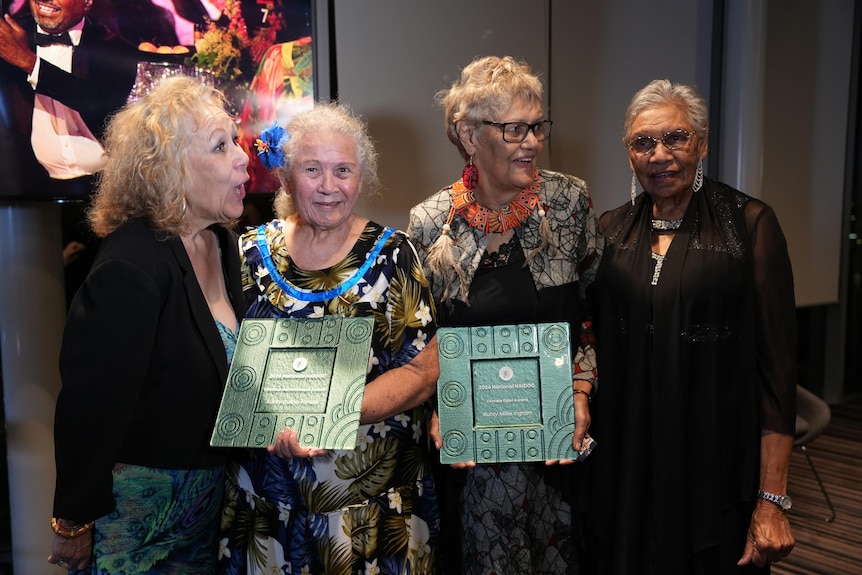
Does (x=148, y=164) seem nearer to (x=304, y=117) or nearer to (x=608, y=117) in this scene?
(x=304, y=117)

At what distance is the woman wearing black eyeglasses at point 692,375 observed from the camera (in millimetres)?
2076

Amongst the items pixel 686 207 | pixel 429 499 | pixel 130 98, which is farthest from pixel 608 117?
pixel 429 499

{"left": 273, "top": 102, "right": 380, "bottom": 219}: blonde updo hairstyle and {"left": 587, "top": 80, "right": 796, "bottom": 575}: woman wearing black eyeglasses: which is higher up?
{"left": 273, "top": 102, "right": 380, "bottom": 219}: blonde updo hairstyle

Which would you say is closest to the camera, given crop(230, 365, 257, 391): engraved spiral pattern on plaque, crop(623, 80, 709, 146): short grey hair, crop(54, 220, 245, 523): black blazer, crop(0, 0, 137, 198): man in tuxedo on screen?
crop(54, 220, 245, 523): black blazer

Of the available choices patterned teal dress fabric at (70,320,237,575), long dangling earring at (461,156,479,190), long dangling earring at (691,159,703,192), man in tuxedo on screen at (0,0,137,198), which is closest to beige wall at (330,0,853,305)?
man in tuxedo on screen at (0,0,137,198)

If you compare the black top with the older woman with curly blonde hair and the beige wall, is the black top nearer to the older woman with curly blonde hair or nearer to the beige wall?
the older woman with curly blonde hair

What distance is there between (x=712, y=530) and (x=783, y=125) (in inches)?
155

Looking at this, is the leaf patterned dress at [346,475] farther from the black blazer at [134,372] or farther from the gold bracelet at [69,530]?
the gold bracelet at [69,530]

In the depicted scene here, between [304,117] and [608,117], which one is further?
[608,117]

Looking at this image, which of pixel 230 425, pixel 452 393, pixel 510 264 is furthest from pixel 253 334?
pixel 510 264

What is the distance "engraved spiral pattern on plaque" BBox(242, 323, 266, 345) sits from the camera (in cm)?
182

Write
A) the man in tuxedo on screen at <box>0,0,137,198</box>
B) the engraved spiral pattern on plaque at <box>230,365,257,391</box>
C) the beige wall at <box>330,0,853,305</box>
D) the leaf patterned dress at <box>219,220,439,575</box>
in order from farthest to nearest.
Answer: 1. the beige wall at <box>330,0,853,305</box>
2. the man in tuxedo on screen at <box>0,0,137,198</box>
3. the leaf patterned dress at <box>219,220,439,575</box>
4. the engraved spiral pattern on plaque at <box>230,365,257,391</box>

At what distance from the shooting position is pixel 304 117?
1.96 meters

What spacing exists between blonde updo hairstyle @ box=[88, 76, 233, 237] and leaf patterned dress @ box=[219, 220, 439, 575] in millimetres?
296
